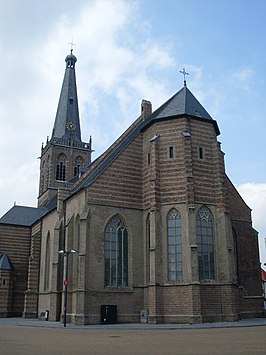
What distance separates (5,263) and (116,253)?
61.9 feet

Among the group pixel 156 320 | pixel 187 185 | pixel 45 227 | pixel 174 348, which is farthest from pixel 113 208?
pixel 174 348

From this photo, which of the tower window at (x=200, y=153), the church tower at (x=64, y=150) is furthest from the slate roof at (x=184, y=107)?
the church tower at (x=64, y=150)

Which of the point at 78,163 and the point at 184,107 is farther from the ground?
the point at 78,163

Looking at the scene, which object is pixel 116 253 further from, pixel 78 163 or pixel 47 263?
pixel 78 163

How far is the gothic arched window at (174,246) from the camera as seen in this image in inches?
1179

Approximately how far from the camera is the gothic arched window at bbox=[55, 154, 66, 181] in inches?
2525

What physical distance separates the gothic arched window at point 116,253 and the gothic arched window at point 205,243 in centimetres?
587

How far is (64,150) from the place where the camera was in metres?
65.1

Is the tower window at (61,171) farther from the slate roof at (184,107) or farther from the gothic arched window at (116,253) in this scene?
the gothic arched window at (116,253)

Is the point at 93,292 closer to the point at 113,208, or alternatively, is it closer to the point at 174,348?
the point at 113,208

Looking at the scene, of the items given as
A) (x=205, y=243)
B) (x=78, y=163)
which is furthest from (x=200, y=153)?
(x=78, y=163)

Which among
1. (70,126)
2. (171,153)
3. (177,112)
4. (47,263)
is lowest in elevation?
(47,263)

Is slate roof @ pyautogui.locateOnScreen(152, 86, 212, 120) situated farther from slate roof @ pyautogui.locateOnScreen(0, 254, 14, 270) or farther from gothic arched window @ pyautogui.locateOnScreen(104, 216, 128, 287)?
slate roof @ pyautogui.locateOnScreen(0, 254, 14, 270)

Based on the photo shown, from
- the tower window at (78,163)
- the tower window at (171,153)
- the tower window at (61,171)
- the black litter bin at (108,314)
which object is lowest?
the black litter bin at (108,314)
